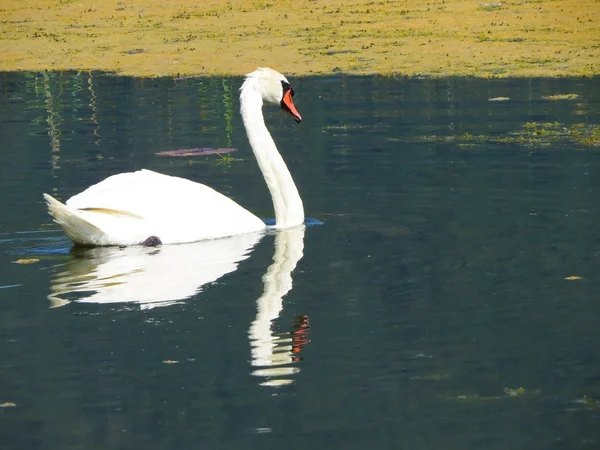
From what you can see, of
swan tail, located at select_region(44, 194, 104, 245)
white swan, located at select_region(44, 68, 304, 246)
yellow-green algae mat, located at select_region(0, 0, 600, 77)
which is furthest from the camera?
yellow-green algae mat, located at select_region(0, 0, 600, 77)

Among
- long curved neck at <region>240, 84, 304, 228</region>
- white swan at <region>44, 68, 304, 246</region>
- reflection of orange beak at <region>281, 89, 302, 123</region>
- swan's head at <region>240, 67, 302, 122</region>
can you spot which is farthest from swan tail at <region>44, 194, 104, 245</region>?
reflection of orange beak at <region>281, 89, 302, 123</region>

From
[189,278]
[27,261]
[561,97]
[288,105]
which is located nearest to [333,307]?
[189,278]

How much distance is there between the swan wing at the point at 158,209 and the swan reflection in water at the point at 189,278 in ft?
0.33

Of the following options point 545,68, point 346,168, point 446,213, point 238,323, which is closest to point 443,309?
point 238,323

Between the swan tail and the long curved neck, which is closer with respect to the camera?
the swan tail

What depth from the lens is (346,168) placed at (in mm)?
11836

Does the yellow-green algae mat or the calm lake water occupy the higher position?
the yellow-green algae mat

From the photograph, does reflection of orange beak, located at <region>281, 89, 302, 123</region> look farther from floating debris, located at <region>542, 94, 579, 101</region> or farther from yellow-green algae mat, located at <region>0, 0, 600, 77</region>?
yellow-green algae mat, located at <region>0, 0, 600, 77</region>

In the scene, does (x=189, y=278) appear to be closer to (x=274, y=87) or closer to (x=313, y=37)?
(x=274, y=87)

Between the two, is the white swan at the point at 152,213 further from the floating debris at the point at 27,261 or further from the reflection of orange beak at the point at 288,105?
the reflection of orange beak at the point at 288,105

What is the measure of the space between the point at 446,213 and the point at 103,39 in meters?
17.6

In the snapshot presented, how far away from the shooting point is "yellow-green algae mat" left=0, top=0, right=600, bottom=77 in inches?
830

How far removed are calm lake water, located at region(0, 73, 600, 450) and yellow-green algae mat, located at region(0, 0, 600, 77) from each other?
7.46m

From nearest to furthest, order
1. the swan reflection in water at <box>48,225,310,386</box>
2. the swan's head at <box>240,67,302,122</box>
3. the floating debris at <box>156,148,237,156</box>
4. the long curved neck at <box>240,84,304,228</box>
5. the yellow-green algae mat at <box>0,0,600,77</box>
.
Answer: the swan reflection in water at <box>48,225,310,386</box>
the long curved neck at <box>240,84,304,228</box>
the swan's head at <box>240,67,302,122</box>
the floating debris at <box>156,148,237,156</box>
the yellow-green algae mat at <box>0,0,600,77</box>
